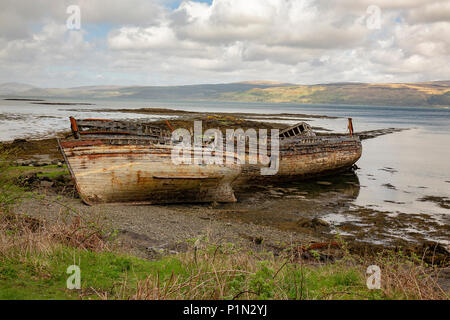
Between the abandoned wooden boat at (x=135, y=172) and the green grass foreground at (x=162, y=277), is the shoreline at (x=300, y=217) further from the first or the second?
the green grass foreground at (x=162, y=277)

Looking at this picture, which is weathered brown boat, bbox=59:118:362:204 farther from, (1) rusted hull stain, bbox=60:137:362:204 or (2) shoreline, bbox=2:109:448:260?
(2) shoreline, bbox=2:109:448:260

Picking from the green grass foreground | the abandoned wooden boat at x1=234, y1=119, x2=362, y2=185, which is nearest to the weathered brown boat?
the abandoned wooden boat at x1=234, y1=119, x2=362, y2=185

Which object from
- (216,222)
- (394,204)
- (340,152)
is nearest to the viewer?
(216,222)

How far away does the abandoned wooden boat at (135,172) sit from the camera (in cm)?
1357

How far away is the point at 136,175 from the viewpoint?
563 inches

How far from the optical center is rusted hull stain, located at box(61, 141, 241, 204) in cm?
1358

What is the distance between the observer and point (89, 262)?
695 centimetres

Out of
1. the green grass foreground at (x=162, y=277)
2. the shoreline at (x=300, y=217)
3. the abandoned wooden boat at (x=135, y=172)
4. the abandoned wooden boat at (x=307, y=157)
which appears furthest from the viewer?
the abandoned wooden boat at (x=307, y=157)

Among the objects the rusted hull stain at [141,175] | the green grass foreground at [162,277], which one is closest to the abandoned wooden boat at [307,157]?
the rusted hull stain at [141,175]
